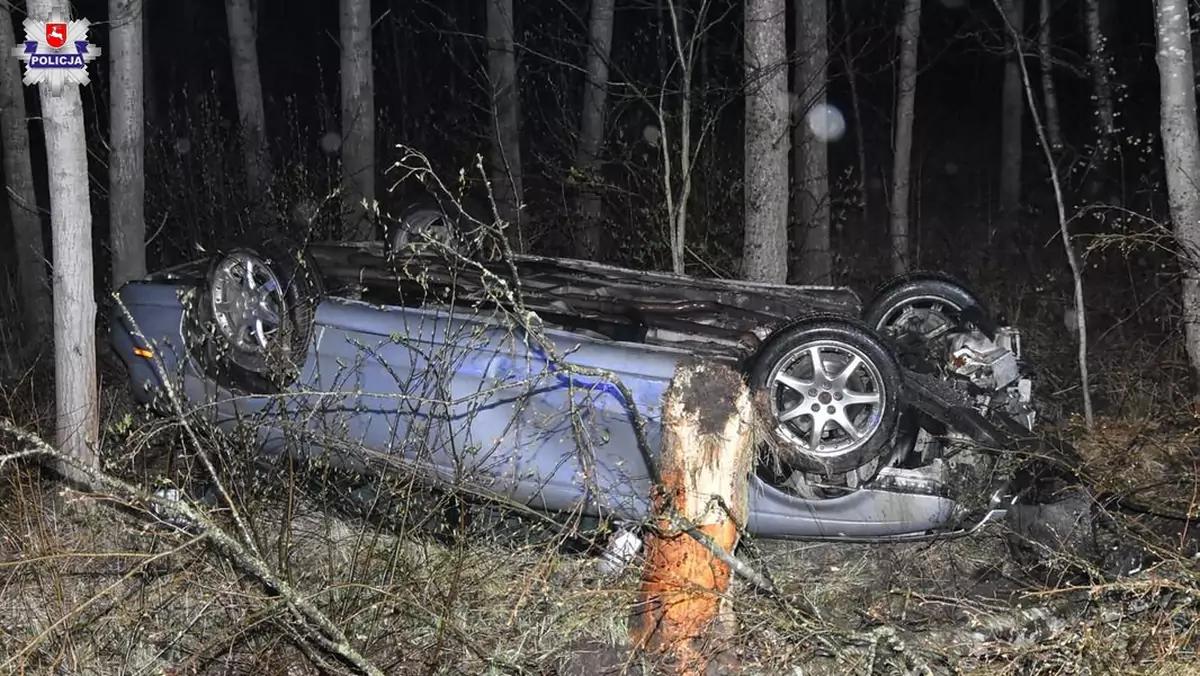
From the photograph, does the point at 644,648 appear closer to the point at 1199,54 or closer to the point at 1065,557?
the point at 1065,557

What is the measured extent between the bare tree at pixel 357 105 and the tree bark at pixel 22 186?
2498mm

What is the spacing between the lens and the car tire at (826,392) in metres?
5.14

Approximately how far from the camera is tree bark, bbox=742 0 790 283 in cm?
799

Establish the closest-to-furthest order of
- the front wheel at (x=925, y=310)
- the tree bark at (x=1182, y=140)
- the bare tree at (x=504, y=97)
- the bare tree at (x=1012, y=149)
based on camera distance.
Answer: the front wheel at (x=925, y=310) < the tree bark at (x=1182, y=140) < the bare tree at (x=504, y=97) < the bare tree at (x=1012, y=149)

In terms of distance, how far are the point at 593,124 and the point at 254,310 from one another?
6276 millimetres

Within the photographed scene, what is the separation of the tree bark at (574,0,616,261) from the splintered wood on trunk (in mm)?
7124

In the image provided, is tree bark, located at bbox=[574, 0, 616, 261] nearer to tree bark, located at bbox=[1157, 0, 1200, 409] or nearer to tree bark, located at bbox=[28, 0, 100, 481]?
tree bark, located at bbox=[1157, 0, 1200, 409]

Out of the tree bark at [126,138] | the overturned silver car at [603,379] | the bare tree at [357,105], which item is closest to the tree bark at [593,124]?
the bare tree at [357,105]

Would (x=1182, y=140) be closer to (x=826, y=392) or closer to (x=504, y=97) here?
(x=826, y=392)

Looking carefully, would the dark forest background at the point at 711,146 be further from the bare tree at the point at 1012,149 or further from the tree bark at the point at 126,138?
the tree bark at the point at 126,138

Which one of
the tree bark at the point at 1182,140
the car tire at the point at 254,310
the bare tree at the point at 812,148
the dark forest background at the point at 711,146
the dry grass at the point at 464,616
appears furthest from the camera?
the bare tree at the point at 812,148

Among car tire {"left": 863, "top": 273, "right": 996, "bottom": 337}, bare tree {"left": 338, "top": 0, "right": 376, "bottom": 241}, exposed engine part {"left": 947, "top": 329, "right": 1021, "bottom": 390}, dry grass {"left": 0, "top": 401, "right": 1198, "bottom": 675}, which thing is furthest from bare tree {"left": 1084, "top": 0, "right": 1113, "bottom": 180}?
dry grass {"left": 0, "top": 401, "right": 1198, "bottom": 675}

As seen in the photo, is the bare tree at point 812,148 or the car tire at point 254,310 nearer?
the car tire at point 254,310

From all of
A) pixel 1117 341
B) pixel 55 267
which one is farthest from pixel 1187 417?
pixel 55 267
